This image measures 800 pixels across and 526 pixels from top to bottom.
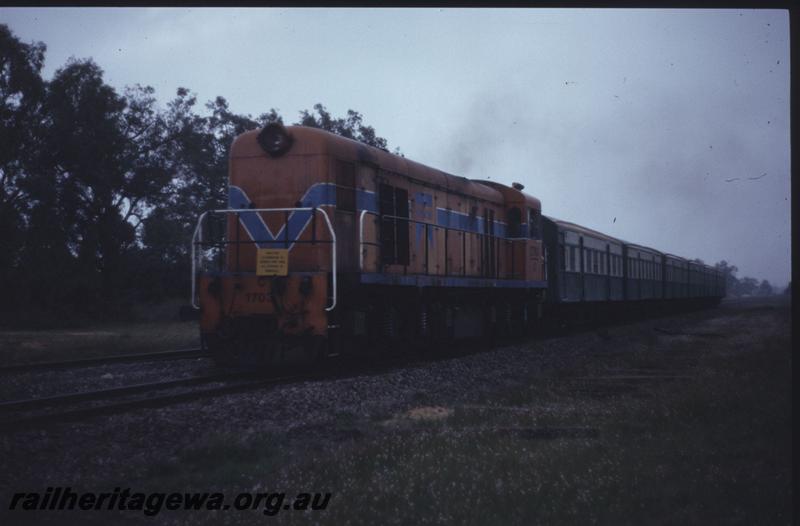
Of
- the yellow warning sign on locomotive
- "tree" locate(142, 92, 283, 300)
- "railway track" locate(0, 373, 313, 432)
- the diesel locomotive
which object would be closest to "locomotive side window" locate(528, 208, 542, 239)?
the diesel locomotive

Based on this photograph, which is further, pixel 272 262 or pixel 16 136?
pixel 16 136

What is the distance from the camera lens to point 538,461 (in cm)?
607

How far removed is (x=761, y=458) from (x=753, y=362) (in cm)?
734

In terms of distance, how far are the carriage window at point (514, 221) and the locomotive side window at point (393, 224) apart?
5.99 metres

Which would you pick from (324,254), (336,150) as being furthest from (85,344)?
(336,150)

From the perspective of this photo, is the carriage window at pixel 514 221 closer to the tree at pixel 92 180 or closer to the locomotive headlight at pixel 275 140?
the locomotive headlight at pixel 275 140

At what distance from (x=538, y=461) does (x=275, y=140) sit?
848cm

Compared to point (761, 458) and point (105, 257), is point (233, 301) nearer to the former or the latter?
point (761, 458)

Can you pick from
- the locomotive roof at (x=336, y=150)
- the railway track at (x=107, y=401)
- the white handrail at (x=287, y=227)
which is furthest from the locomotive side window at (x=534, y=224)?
the railway track at (x=107, y=401)

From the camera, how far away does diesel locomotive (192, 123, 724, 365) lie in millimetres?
11750

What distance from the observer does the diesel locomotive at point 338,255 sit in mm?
11750

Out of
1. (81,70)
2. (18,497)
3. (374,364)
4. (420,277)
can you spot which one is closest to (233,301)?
(374,364)

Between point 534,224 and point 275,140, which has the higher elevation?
point 275,140

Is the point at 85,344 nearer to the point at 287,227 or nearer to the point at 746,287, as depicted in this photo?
the point at 287,227
